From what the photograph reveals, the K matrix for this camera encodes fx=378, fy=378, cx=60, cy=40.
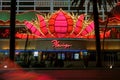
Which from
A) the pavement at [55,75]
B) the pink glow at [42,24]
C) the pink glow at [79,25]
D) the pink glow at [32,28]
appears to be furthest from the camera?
the pink glow at [32,28]

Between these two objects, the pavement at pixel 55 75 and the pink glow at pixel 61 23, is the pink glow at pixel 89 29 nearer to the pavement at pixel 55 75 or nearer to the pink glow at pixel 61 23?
the pink glow at pixel 61 23

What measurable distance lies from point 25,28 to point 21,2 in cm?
11985

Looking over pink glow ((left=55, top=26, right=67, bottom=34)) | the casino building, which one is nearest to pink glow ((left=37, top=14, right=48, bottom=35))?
the casino building

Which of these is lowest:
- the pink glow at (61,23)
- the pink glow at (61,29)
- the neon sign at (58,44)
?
the neon sign at (58,44)

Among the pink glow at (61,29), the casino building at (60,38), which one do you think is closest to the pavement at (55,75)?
the pink glow at (61,29)

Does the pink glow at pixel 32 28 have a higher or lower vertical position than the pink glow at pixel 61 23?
lower

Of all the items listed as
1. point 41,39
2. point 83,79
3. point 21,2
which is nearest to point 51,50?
point 41,39

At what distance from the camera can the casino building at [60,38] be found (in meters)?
57.2

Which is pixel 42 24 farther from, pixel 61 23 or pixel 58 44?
pixel 58 44

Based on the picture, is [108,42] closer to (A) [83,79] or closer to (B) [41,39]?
(B) [41,39]

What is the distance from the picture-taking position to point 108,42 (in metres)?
60.9

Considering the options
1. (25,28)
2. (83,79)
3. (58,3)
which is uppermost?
(58,3)

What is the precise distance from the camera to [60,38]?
59.3m

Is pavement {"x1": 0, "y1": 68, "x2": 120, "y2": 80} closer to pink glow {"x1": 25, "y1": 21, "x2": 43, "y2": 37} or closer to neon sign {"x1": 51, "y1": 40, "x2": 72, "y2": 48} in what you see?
pink glow {"x1": 25, "y1": 21, "x2": 43, "y2": 37}
